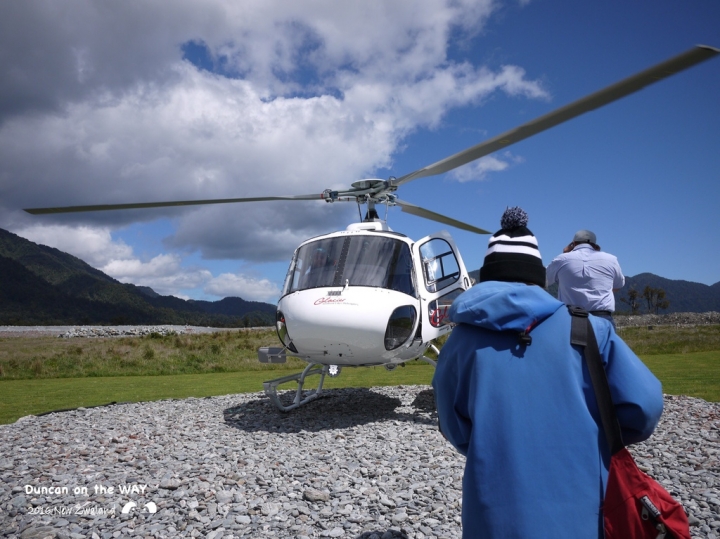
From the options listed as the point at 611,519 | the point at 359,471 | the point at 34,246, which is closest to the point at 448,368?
the point at 611,519

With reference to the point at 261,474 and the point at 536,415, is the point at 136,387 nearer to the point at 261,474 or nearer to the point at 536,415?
the point at 261,474

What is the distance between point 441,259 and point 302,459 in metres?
3.81

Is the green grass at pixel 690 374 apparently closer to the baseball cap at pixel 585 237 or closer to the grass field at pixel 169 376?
the grass field at pixel 169 376

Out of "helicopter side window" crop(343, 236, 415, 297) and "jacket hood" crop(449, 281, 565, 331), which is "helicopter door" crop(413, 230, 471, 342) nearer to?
"helicopter side window" crop(343, 236, 415, 297)

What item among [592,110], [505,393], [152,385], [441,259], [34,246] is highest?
[34,246]

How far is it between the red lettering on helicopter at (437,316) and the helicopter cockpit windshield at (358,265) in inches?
21.1

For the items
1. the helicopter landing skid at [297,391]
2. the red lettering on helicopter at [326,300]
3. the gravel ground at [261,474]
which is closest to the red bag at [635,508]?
the gravel ground at [261,474]

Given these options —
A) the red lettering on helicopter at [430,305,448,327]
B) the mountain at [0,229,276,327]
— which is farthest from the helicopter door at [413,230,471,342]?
the mountain at [0,229,276,327]

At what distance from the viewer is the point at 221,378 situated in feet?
42.7

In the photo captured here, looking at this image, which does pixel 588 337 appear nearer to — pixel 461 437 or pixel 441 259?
pixel 461 437

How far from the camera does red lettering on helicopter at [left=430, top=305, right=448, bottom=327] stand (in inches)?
279

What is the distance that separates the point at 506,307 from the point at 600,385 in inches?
16.5

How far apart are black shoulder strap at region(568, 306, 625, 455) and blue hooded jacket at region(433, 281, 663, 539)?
0.10ft

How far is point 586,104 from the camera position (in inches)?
167
